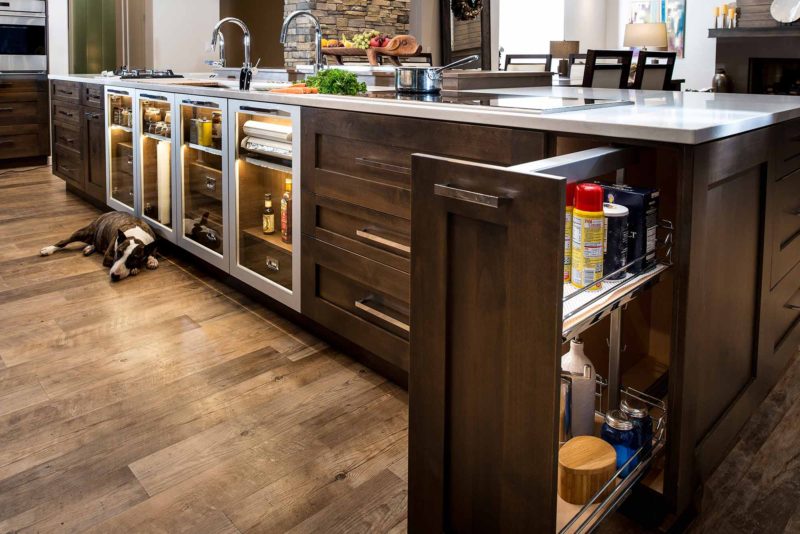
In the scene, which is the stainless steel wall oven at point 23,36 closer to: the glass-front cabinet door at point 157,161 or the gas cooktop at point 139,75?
the gas cooktop at point 139,75

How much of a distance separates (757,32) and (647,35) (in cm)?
153

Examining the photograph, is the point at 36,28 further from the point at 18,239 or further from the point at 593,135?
the point at 593,135

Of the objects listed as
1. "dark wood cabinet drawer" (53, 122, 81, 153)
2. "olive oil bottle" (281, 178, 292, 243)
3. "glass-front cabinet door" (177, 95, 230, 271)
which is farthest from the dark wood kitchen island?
"dark wood cabinet drawer" (53, 122, 81, 153)

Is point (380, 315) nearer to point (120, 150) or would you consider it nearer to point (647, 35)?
point (120, 150)

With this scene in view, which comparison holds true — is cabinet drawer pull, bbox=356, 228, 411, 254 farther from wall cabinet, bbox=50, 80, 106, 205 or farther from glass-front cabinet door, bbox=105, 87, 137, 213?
wall cabinet, bbox=50, 80, 106, 205

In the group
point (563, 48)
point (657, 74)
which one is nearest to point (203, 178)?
point (657, 74)

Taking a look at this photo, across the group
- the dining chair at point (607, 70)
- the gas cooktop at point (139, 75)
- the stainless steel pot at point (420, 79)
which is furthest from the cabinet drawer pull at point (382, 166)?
the dining chair at point (607, 70)

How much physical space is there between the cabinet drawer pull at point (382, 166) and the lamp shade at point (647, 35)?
19.7 ft

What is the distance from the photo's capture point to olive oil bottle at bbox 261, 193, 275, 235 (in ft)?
8.36

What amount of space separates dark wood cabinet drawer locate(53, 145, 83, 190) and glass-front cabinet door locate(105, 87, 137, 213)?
60cm

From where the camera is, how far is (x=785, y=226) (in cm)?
169

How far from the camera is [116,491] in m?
1.50

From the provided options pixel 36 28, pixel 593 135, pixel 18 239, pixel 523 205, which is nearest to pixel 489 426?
pixel 523 205

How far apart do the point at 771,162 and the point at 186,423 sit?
62.0 inches
